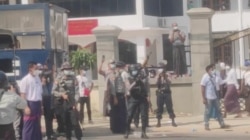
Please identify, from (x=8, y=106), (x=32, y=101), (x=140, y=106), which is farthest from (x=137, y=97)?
(x=8, y=106)

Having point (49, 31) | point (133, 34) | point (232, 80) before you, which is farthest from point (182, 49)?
point (133, 34)

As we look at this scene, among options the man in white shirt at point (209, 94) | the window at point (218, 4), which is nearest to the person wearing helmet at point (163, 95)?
the man in white shirt at point (209, 94)

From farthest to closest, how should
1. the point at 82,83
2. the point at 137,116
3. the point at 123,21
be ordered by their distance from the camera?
the point at 123,21, the point at 82,83, the point at 137,116

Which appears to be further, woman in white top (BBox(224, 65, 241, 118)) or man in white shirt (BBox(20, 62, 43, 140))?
woman in white top (BBox(224, 65, 241, 118))

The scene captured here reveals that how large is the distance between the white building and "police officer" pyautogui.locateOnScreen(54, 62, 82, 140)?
77.8ft

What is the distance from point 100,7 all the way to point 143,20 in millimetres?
2781

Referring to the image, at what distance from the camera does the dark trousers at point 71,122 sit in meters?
17.2

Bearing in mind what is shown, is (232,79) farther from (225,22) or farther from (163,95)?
(225,22)

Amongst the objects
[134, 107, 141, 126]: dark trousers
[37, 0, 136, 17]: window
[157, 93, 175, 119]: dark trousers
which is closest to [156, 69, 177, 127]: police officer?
[157, 93, 175, 119]: dark trousers

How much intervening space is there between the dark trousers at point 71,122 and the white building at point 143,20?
78.4 feet

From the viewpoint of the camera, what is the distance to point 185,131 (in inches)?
819

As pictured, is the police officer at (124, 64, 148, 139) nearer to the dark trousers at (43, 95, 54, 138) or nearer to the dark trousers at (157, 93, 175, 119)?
the dark trousers at (43, 95, 54, 138)

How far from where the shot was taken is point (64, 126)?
1838 centimetres

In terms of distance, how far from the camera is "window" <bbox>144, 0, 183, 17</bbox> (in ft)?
143
